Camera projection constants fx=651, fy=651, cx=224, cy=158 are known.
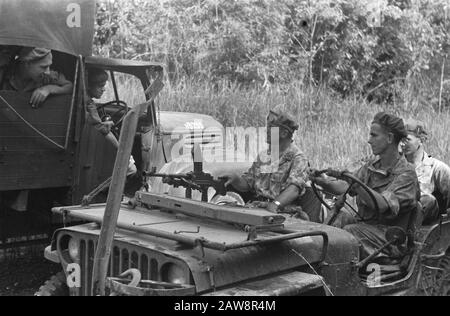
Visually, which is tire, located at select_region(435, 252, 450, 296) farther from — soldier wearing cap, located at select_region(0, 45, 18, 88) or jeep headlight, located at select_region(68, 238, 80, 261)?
soldier wearing cap, located at select_region(0, 45, 18, 88)

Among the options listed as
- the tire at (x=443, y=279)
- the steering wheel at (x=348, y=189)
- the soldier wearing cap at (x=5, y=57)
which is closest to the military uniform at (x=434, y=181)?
the tire at (x=443, y=279)

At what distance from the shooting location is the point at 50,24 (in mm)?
5805

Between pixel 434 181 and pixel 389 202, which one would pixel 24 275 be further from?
pixel 434 181

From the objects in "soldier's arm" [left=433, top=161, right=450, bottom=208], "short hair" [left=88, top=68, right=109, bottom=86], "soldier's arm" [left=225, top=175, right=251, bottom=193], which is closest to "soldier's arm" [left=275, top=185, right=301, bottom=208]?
"soldier's arm" [left=225, top=175, right=251, bottom=193]

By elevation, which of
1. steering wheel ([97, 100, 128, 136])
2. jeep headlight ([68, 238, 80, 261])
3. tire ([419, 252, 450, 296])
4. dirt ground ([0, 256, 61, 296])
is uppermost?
steering wheel ([97, 100, 128, 136])

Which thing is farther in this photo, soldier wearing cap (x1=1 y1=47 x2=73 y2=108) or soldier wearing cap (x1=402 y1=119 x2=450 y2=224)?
soldier wearing cap (x1=1 y1=47 x2=73 y2=108)

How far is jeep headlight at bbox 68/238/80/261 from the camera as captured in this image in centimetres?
378

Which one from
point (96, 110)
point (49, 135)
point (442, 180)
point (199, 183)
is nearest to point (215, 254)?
point (199, 183)

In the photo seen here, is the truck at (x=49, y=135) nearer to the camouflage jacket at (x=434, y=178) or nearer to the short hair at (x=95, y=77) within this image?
the short hair at (x=95, y=77)

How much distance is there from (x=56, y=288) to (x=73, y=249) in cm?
30

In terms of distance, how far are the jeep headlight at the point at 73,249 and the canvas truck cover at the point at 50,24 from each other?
7.99 ft

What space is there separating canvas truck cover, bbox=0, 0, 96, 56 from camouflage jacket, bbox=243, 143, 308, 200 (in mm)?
2035
